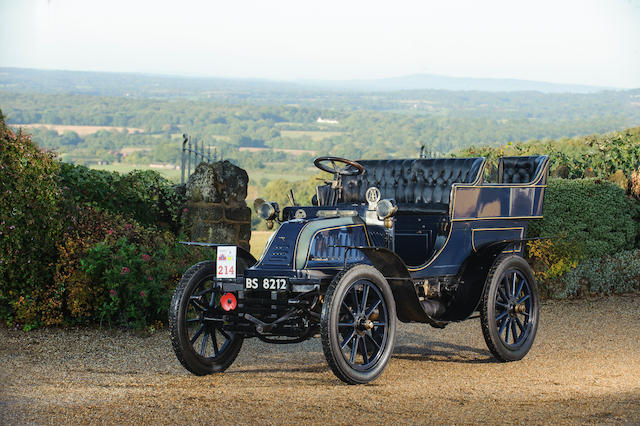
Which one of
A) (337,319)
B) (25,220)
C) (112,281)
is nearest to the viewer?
(337,319)

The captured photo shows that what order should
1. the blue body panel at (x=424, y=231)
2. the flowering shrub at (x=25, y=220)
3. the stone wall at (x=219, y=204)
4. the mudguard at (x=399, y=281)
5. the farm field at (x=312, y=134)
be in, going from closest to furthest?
the blue body panel at (x=424, y=231), the mudguard at (x=399, y=281), the flowering shrub at (x=25, y=220), the stone wall at (x=219, y=204), the farm field at (x=312, y=134)

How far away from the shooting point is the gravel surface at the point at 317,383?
5465 millimetres

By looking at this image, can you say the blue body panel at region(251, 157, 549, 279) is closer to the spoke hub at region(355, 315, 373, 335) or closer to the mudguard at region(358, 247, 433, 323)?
the mudguard at region(358, 247, 433, 323)

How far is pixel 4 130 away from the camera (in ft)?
28.9

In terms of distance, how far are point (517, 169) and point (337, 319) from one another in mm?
4150

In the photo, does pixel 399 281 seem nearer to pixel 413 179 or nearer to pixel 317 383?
pixel 317 383

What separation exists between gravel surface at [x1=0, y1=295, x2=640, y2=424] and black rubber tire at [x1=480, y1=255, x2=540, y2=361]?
0.49ft

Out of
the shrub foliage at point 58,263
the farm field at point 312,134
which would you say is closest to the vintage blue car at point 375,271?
the shrub foliage at point 58,263

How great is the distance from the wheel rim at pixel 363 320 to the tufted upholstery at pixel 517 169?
3.20m

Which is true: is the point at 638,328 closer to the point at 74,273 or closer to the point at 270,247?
the point at 270,247

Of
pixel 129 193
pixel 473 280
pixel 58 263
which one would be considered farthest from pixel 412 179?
pixel 129 193

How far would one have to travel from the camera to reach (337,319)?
6008mm

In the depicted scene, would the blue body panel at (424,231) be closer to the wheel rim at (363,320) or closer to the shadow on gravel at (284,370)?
the wheel rim at (363,320)

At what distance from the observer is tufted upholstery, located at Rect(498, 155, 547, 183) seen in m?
9.12
